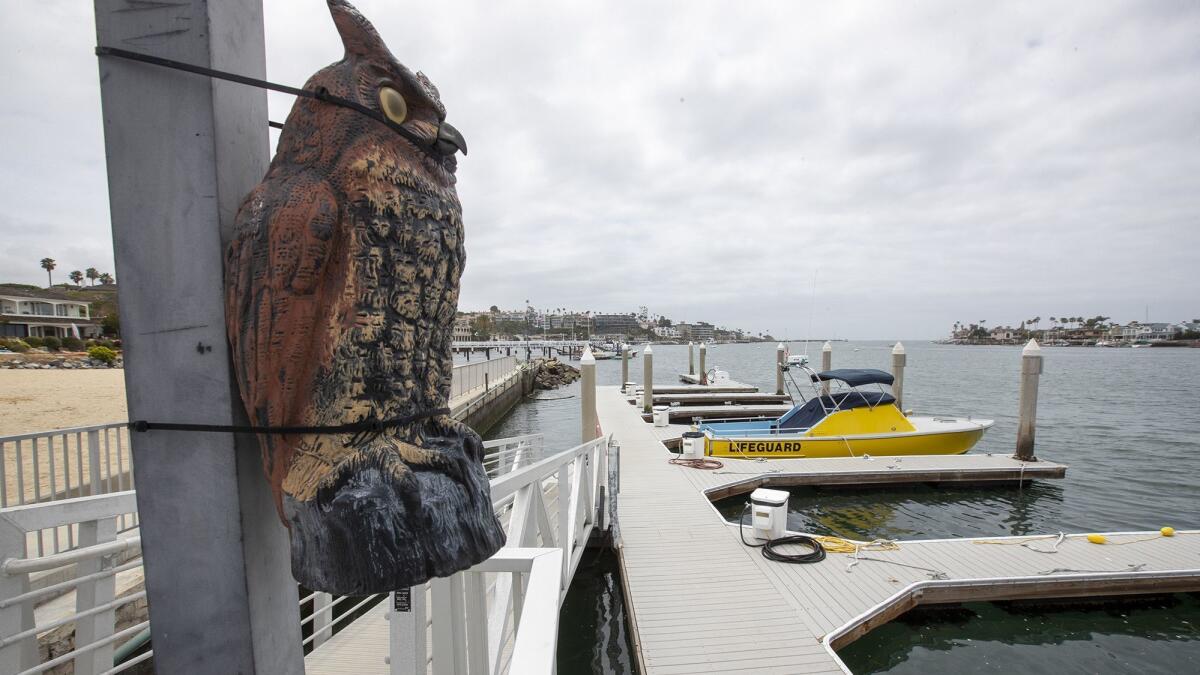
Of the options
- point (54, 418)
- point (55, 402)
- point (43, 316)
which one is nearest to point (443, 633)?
point (54, 418)

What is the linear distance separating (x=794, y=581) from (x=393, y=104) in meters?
6.56

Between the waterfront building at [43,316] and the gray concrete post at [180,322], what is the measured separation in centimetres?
6238

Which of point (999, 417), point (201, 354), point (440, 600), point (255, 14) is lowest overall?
point (999, 417)

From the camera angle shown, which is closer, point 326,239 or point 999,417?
point 326,239

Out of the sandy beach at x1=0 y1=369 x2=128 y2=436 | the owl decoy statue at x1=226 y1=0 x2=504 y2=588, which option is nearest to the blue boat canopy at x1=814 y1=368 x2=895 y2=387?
the owl decoy statue at x1=226 y1=0 x2=504 y2=588

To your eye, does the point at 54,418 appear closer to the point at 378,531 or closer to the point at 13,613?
the point at 13,613

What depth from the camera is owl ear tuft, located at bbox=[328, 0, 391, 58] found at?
1.00 m

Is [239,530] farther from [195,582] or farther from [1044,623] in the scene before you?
[1044,623]

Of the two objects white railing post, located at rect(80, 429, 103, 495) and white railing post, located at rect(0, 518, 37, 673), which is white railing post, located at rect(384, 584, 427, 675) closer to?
white railing post, located at rect(0, 518, 37, 673)

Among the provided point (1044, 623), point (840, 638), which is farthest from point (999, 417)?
point (840, 638)

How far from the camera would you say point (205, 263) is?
3.43 ft

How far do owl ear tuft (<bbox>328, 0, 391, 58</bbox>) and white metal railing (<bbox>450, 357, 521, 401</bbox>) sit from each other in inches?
643

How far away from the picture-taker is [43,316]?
4794 cm

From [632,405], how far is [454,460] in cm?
1924
